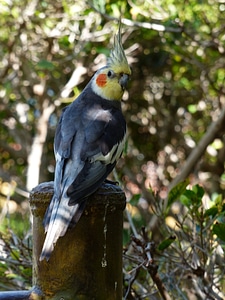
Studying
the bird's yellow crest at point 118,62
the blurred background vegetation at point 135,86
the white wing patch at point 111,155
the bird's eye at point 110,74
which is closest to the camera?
the white wing patch at point 111,155

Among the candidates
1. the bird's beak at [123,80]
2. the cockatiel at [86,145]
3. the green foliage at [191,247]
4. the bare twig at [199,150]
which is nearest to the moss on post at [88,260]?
the cockatiel at [86,145]

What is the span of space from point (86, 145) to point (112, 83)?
74cm

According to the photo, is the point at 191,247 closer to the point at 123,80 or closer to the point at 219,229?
the point at 219,229

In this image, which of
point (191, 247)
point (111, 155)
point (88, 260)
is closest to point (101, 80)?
point (111, 155)

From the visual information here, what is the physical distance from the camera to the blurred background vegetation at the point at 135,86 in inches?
195

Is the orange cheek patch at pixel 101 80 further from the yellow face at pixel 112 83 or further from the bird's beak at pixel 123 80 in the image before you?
the bird's beak at pixel 123 80

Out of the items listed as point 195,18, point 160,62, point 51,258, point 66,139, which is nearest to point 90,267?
point 51,258

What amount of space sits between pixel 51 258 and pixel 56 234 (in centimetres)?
9

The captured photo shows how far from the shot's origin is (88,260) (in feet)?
6.72

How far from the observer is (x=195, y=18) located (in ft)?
16.5

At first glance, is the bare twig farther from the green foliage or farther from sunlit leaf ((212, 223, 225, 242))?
sunlit leaf ((212, 223, 225, 242))

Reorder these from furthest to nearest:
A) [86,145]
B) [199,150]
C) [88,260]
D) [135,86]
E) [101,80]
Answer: [135,86] → [199,150] → [101,80] → [86,145] → [88,260]

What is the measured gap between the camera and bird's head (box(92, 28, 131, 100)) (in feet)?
10.6

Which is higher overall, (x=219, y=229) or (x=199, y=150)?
(x=199, y=150)
